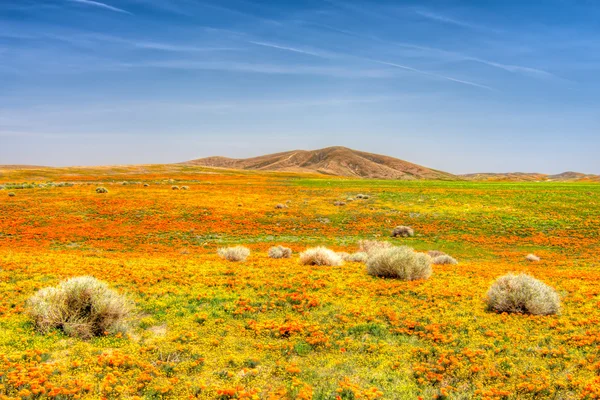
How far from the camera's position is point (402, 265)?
14.4 meters

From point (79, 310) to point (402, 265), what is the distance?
436 inches

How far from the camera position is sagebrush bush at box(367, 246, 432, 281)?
14.4 meters

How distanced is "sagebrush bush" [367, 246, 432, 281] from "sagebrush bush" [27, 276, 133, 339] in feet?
31.1

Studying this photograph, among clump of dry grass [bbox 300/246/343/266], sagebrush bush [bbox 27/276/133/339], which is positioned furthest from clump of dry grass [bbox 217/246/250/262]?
sagebrush bush [bbox 27/276/133/339]

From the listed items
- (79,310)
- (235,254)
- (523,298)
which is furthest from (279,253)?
(523,298)

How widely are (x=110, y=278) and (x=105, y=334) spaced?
5.06m

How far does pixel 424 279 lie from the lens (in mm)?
14398

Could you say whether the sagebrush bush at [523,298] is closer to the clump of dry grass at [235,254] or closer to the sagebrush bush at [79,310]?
the sagebrush bush at [79,310]

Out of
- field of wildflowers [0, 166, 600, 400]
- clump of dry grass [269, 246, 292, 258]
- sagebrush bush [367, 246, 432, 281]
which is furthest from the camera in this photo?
clump of dry grass [269, 246, 292, 258]

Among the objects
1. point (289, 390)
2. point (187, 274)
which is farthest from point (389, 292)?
point (187, 274)

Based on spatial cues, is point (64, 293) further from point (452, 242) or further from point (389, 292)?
point (452, 242)

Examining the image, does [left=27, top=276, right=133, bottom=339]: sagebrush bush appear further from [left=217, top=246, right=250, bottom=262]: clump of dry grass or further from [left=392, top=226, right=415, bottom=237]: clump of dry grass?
[left=392, top=226, right=415, bottom=237]: clump of dry grass

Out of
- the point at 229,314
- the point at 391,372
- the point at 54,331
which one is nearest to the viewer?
the point at 391,372

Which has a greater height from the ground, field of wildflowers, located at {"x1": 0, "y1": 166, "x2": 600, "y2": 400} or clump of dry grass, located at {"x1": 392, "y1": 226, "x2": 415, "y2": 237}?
field of wildflowers, located at {"x1": 0, "y1": 166, "x2": 600, "y2": 400}
